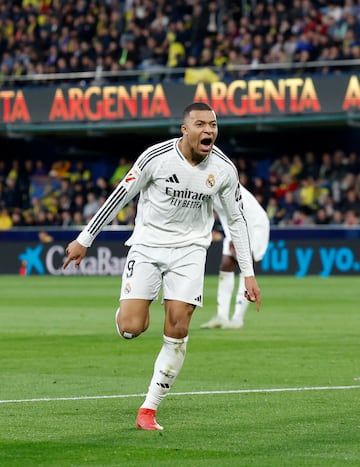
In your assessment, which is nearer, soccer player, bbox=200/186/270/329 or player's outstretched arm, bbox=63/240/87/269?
player's outstretched arm, bbox=63/240/87/269

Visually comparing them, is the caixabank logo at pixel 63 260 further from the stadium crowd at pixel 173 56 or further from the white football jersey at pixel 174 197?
the white football jersey at pixel 174 197

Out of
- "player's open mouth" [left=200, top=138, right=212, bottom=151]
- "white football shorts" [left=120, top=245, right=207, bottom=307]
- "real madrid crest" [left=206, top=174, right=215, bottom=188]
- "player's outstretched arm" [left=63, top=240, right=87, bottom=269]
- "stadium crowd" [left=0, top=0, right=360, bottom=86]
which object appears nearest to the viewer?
"player's outstretched arm" [left=63, top=240, right=87, bottom=269]

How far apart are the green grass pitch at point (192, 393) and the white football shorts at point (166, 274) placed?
0.90m

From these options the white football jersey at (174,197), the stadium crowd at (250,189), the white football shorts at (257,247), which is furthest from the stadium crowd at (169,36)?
the white football jersey at (174,197)

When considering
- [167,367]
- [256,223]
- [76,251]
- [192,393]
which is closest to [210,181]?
[76,251]

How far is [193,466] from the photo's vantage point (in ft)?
22.1

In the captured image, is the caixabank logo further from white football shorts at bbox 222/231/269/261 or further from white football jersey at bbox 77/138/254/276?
white football jersey at bbox 77/138/254/276

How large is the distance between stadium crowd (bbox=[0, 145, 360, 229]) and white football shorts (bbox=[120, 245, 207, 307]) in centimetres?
2527

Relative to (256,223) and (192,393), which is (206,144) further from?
(256,223)

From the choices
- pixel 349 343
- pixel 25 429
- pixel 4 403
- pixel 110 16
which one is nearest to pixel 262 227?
pixel 349 343

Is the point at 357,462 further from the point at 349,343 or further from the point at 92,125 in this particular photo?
the point at 92,125

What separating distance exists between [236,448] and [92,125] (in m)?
31.8

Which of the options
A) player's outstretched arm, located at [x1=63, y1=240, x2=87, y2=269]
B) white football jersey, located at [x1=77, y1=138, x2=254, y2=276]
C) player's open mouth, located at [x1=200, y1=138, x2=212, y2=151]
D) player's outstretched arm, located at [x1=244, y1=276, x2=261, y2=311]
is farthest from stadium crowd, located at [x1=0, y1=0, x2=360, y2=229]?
player's outstretched arm, located at [x1=63, y1=240, x2=87, y2=269]

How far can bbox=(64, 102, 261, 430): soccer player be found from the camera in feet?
27.6
